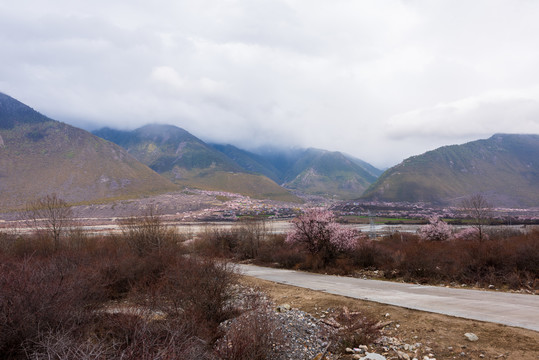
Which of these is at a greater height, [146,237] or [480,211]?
[480,211]

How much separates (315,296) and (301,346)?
6.61 m

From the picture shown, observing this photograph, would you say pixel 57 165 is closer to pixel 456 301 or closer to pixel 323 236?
pixel 323 236

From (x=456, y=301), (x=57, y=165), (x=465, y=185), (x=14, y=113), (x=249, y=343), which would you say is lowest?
(x=456, y=301)

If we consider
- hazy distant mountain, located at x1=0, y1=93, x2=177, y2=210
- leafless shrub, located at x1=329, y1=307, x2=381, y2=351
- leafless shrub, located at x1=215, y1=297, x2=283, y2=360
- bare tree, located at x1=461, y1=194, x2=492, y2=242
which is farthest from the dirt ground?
hazy distant mountain, located at x1=0, y1=93, x2=177, y2=210

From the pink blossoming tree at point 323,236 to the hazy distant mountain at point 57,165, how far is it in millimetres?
111593

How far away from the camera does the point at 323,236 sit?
87.0ft

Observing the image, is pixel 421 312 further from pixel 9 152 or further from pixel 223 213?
pixel 9 152

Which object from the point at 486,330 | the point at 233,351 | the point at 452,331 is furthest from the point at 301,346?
the point at 486,330

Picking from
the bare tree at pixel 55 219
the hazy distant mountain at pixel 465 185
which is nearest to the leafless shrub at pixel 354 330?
the bare tree at pixel 55 219

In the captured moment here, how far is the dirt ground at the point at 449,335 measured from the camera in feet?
24.3

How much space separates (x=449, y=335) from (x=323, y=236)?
17.9 m

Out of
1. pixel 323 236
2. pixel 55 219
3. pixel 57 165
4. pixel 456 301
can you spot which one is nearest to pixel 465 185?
pixel 323 236

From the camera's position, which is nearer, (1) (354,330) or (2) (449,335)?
(2) (449,335)

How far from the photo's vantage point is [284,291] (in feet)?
56.0
